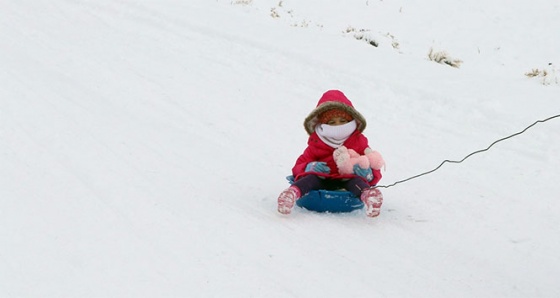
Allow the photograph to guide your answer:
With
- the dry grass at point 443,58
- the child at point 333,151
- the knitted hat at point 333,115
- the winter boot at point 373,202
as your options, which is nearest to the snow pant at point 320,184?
the child at point 333,151

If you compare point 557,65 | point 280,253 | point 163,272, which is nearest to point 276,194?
point 280,253

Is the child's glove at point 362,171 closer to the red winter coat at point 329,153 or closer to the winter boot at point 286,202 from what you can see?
the red winter coat at point 329,153

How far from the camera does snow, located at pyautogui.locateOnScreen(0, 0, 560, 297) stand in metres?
3.64

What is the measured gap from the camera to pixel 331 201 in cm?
439

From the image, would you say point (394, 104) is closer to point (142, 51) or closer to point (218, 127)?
point (218, 127)

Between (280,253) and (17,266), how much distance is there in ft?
3.87

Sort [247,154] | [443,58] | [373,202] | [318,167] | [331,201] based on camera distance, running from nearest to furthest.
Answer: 1. [373,202]
2. [331,201]
3. [318,167]
4. [247,154]
5. [443,58]

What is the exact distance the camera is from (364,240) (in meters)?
4.13

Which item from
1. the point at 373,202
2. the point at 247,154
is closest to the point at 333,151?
the point at 373,202

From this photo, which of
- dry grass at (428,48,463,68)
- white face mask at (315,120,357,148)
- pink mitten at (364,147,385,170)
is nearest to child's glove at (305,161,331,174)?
white face mask at (315,120,357,148)

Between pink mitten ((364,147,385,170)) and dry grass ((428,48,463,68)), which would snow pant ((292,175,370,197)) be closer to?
pink mitten ((364,147,385,170))

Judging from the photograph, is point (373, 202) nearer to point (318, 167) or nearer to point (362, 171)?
point (362, 171)

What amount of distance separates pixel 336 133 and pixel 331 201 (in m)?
0.40

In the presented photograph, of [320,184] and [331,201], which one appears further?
[320,184]
